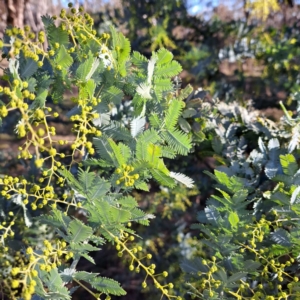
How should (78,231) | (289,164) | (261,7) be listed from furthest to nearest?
1. (261,7)
2. (289,164)
3. (78,231)

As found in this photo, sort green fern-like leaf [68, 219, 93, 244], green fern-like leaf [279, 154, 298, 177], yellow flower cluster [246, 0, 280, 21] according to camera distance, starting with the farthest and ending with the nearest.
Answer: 1. yellow flower cluster [246, 0, 280, 21]
2. green fern-like leaf [279, 154, 298, 177]
3. green fern-like leaf [68, 219, 93, 244]

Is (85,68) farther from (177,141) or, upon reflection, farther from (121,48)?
(177,141)

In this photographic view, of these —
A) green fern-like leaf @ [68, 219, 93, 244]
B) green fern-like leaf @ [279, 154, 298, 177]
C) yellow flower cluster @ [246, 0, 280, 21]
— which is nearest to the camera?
green fern-like leaf @ [68, 219, 93, 244]

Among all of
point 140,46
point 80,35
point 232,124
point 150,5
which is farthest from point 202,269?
point 150,5

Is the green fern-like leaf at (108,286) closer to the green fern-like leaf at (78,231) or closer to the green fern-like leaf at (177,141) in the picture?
the green fern-like leaf at (78,231)

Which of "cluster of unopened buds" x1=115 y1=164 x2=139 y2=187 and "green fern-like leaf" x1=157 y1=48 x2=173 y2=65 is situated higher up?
"green fern-like leaf" x1=157 y1=48 x2=173 y2=65

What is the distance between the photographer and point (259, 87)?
8.70ft

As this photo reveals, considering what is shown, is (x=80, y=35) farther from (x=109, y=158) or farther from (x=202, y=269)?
(x=202, y=269)

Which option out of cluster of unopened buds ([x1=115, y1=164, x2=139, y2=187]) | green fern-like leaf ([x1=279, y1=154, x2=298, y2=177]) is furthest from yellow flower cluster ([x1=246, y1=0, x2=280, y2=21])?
cluster of unopened buds ([x1=115, y1=164, x2=139, y2=187])

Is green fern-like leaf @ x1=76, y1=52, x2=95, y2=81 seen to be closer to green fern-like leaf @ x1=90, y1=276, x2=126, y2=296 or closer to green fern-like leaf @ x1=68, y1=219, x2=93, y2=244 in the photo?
green fern-like leaf @ x1=68, y1=219, x2=93, y2=244

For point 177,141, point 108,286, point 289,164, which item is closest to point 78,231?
point 108,286

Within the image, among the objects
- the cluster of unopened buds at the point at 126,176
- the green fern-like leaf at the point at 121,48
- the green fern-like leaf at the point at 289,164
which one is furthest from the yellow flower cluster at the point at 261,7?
the cluster of unopened buds at the point at 126,176

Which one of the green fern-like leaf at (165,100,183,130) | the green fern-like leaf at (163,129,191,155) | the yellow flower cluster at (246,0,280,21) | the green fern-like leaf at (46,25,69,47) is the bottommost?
the green fern-like leaf at (163,129,191,155)

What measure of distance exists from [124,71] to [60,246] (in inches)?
13.5
